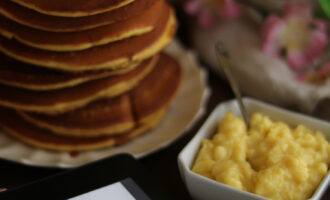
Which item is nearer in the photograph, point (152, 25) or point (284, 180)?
point (284, 180)

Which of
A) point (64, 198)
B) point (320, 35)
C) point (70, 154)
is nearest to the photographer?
point (64, 198)

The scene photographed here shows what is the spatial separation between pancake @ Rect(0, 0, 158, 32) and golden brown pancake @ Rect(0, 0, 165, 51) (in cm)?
2

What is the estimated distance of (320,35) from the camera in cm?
111

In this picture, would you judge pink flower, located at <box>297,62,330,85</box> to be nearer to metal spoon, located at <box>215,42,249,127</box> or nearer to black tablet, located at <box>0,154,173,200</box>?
metal spoon, located at <box>215,42,249,127</box>

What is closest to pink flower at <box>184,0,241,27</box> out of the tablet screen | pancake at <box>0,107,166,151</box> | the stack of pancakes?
the stack of pancakes

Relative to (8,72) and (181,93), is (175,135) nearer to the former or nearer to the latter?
(181,93)

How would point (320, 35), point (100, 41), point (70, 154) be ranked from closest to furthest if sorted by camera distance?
point (100, 41) < point (70, 154) < point (320, 35)

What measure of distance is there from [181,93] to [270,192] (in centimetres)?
48

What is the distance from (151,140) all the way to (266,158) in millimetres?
294

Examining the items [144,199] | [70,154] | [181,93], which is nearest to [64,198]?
[144,199]

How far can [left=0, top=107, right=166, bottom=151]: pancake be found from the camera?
93 centimetres

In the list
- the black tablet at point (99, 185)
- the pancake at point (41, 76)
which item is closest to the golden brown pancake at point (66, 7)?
the pancake at point (41, 76)

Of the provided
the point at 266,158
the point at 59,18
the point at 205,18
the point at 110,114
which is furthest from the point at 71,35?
the point at 205,18

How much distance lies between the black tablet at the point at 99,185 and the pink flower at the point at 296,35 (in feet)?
1.79
